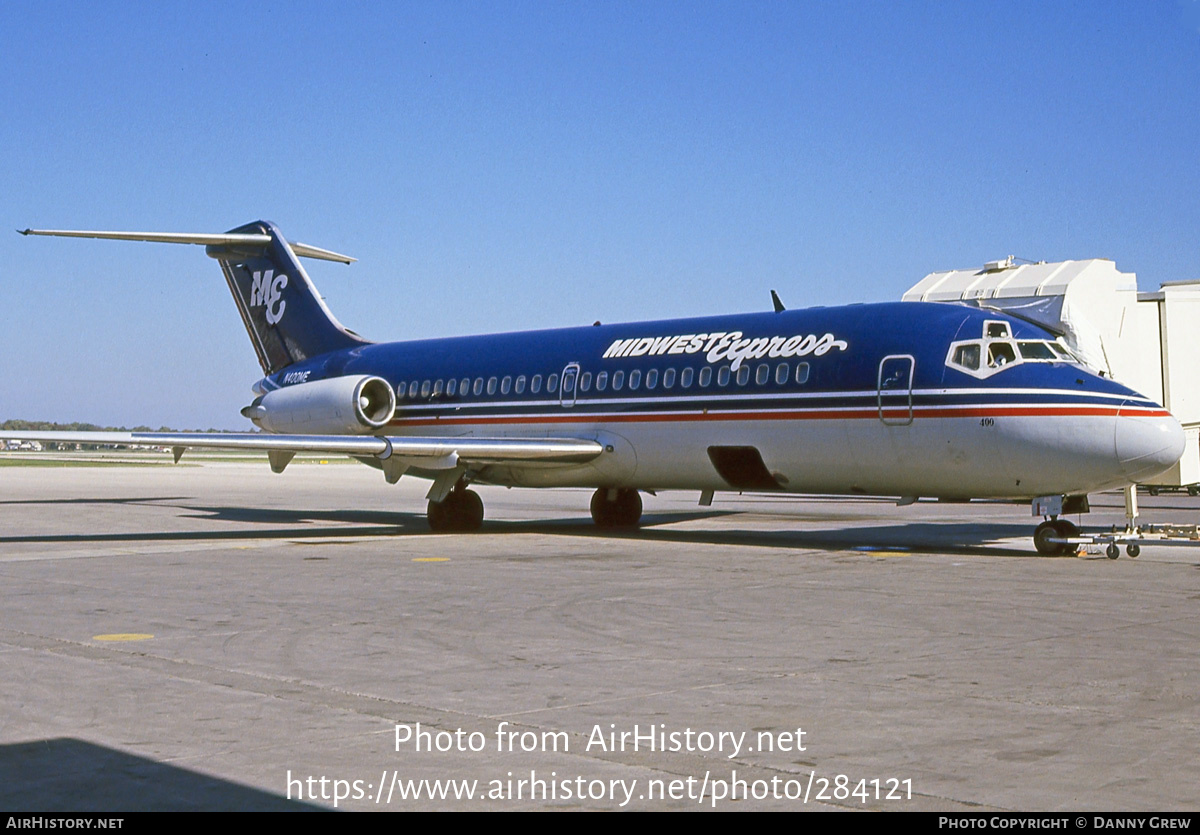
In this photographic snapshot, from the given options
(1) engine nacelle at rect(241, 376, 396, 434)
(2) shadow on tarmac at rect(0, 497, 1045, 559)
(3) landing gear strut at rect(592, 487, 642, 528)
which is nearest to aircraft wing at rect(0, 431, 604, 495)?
(2) shadow on tarmac at rect(0, 497, 1045, 559)

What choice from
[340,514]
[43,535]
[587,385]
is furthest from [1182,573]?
[340,514]

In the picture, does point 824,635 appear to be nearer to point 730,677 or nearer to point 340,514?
point 730,677

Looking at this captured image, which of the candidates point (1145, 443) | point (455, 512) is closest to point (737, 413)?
point (1145, 443)

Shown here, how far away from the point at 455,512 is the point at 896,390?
28.3 ft

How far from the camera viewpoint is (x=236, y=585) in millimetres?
13203

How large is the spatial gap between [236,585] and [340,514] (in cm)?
1506

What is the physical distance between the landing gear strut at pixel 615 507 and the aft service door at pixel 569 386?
2222 mm

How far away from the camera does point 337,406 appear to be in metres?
23.8

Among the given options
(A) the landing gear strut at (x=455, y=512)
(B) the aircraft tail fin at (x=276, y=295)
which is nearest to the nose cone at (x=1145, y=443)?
(A) the landing gear strut at (x=455, y=512)

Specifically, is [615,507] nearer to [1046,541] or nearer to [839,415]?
[839,415]

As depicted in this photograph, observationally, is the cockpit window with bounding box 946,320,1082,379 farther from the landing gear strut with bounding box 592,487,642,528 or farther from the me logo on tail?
the me logo on tail

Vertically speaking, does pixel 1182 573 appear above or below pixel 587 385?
below

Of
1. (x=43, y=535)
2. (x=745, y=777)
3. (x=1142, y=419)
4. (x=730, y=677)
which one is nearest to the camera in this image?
(x=745, y=777)
